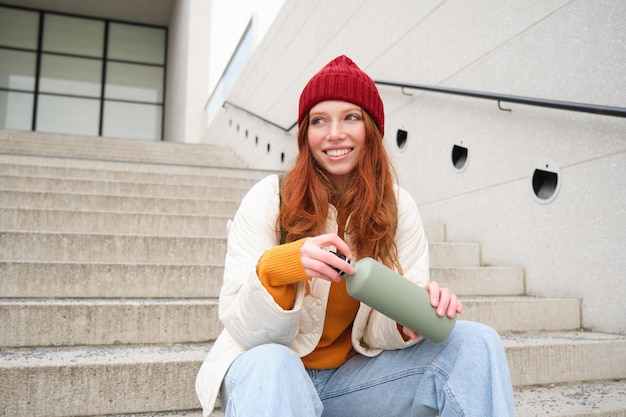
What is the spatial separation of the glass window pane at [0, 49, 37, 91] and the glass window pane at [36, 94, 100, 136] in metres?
0.47

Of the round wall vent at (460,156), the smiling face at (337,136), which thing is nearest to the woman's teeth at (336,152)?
the smiling face at (337,136)

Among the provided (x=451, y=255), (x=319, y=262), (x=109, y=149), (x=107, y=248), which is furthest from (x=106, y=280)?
(x=109, y=149)

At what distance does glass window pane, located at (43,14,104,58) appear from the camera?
1261cm

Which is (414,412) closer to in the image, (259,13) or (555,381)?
(555,381)

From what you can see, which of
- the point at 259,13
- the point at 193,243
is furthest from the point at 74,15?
the point at 193,243

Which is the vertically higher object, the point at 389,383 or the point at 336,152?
the point at 336,152

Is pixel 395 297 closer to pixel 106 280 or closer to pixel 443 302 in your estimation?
pixel 443 302

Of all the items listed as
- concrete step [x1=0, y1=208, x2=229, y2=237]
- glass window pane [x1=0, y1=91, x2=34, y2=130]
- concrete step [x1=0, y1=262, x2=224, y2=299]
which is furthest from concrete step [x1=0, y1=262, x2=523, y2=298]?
glass window pane [x1=0, y1=91, x2=34, y2=130]

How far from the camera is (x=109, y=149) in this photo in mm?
6488

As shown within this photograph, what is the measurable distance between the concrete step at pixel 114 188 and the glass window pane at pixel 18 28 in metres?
10.7

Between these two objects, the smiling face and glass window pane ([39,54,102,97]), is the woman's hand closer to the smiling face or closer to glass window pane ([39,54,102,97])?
the smiling face

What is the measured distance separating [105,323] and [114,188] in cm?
194

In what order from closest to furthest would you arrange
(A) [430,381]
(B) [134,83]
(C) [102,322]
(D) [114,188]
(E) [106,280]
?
(A) [430,381]
(C) [102,322]
(E) [106,280]
(D) [114,188]
(B) [134,83]

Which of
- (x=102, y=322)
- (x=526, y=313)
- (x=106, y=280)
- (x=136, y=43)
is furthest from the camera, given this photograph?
(x=136, y=43)
